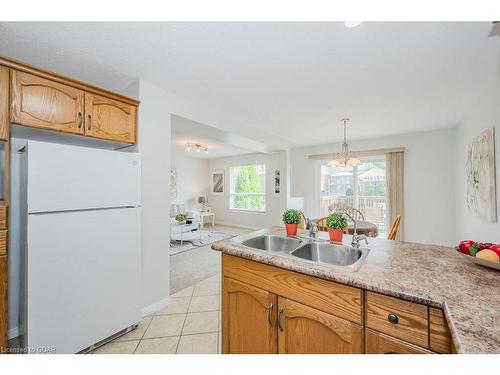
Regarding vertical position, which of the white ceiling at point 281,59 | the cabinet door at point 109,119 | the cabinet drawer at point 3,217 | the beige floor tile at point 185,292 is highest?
the white ceiling at point 281,59

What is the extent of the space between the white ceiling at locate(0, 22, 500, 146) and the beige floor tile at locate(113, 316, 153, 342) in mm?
2412

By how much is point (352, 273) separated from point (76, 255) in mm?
1882

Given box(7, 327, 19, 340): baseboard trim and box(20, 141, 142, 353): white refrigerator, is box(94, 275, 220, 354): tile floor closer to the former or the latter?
box(20, 141, 142, 353): white refrigerator

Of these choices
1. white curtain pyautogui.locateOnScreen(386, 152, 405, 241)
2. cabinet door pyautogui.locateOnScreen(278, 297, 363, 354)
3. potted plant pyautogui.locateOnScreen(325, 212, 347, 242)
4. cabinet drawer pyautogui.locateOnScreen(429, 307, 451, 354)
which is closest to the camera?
cabinet drawer pyautogui.locateOnScreen(429, 307, 451, 354)

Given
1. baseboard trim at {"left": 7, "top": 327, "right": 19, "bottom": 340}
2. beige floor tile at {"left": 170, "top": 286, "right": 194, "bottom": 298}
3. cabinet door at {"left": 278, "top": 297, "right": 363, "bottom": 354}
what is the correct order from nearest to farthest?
cabinet door at {"left": 278, "top": 297, "right": 363, "bottom": 354}, baseboard trim at {"left": 7, "top": 327, "right": 19, "bottom": 340}, beige floor tile at {"left": 170, "top": 286, "right": 194, "bottom": 298}

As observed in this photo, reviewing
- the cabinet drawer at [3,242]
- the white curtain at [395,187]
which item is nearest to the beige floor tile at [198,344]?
the cabinet drawer at [3,242]

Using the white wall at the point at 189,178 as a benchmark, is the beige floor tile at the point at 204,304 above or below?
below

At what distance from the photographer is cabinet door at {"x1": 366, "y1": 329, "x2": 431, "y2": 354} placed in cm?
88

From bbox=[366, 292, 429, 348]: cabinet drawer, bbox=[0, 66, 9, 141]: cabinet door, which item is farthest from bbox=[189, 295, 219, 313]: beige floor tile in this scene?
bbox=[0, 66, 9, 141]: cabinet door

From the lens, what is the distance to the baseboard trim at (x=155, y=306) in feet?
7.21

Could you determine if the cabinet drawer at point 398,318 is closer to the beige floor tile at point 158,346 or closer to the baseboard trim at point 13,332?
the beige floor tile at point 158,346

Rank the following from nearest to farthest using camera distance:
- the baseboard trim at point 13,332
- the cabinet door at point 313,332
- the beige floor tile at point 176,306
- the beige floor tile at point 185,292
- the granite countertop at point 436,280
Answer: the granite countertop at point 436,280
the cabinet door at point 313,332
the baseboard trim at point 13,332
the beige floor tile at point 176,306
the beige floor tile at point 185,292

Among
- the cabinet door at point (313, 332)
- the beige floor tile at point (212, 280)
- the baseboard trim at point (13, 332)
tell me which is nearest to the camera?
the cabinet door at point (313, 332)

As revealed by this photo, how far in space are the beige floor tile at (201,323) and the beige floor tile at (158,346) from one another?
0.14m
